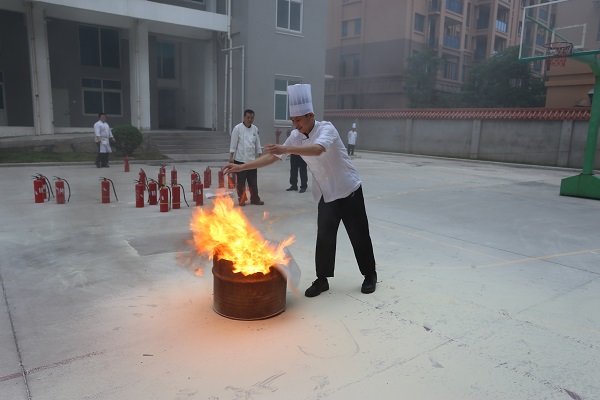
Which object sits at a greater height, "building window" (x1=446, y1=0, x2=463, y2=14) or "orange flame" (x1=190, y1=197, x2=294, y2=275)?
"building window" (x1=446, y1=0, x2=463, y2=14)

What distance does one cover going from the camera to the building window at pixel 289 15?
20.8 metres

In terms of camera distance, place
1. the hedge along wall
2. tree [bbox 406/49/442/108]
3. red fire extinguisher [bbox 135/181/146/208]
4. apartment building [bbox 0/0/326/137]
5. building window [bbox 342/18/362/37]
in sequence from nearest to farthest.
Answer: red fire extinguisher [bbox 135/181/146/208]
apartment building [bbox 0/0/326/137]
the hedge along wall
tree [bbox 406/49/442/108]
building window [bbox 342/18/362/37]

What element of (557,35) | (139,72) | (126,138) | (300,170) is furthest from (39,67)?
(557,35)

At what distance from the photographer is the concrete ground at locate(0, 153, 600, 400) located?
2615 mm

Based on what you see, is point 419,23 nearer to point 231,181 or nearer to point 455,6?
point 455,6

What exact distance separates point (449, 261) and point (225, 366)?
311 centimetres

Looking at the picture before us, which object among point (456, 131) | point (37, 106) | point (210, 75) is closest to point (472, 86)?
point (456, 131)

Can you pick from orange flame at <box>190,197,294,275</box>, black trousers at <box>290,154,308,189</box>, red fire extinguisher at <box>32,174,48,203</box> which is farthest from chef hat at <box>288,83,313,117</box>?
red fire extinguisher at <box>32,174,48,203</box>

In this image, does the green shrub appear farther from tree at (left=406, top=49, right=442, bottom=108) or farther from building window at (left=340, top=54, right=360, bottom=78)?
building window at (left=340, top=54, right=360, bottom=78)

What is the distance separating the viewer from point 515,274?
461 centimetres

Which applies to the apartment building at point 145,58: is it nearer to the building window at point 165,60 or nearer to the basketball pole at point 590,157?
the building window at point 165,60

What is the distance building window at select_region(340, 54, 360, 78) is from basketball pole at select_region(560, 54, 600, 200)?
28386 mm

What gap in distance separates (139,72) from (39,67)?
3.72 m

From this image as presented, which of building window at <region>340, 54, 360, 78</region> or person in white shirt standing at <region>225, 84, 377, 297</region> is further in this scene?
building window at <region>340, 54, 360, 78</region>
